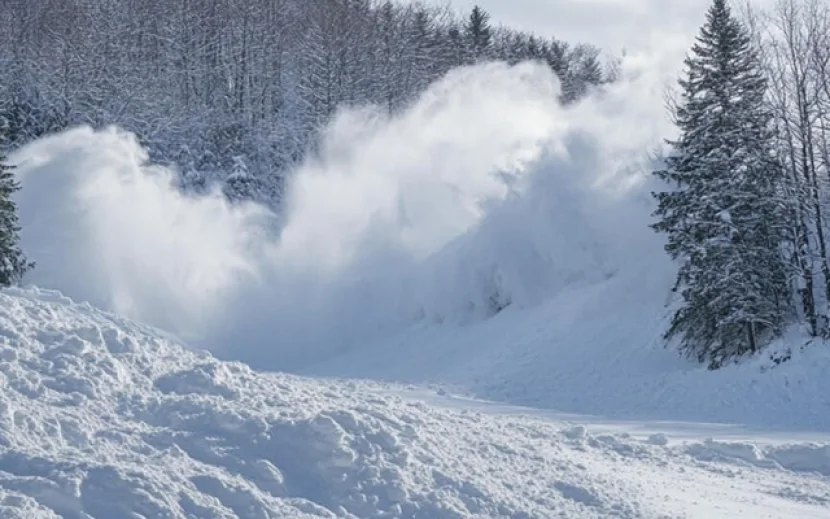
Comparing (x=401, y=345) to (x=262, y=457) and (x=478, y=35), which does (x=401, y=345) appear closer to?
(x=262, y=457)

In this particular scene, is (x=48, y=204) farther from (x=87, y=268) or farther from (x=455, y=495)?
(x=455, y=495)

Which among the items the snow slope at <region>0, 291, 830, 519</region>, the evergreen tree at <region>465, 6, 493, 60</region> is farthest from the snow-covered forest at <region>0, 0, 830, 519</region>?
the evergreen tree at <region>465, 6, 493, 60</region>

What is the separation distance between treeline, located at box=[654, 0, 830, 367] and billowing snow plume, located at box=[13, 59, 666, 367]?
3749mm

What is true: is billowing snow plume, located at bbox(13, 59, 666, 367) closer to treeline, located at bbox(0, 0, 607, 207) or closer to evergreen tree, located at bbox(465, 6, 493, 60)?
treeline, located at bbox(0, 0, 607, 207)

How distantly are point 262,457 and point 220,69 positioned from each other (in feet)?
153

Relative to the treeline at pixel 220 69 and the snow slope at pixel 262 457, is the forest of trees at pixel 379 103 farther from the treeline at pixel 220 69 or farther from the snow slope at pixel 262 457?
the snow slope at pixel 262 457

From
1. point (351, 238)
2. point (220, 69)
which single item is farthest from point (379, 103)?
point (351, 238)

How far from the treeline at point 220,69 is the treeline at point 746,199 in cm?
2345

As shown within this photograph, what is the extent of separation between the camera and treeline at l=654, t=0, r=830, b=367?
20219mm

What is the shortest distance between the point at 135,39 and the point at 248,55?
6.61m

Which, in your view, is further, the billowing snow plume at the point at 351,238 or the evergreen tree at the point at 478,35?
the evergreen tree at the point at 478,35

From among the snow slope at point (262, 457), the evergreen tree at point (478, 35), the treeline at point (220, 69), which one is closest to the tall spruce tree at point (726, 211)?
the snow slope at point (262, 457)

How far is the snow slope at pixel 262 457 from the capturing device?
7.68m

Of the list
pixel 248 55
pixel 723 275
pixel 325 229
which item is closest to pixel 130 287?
pixel 325 229
